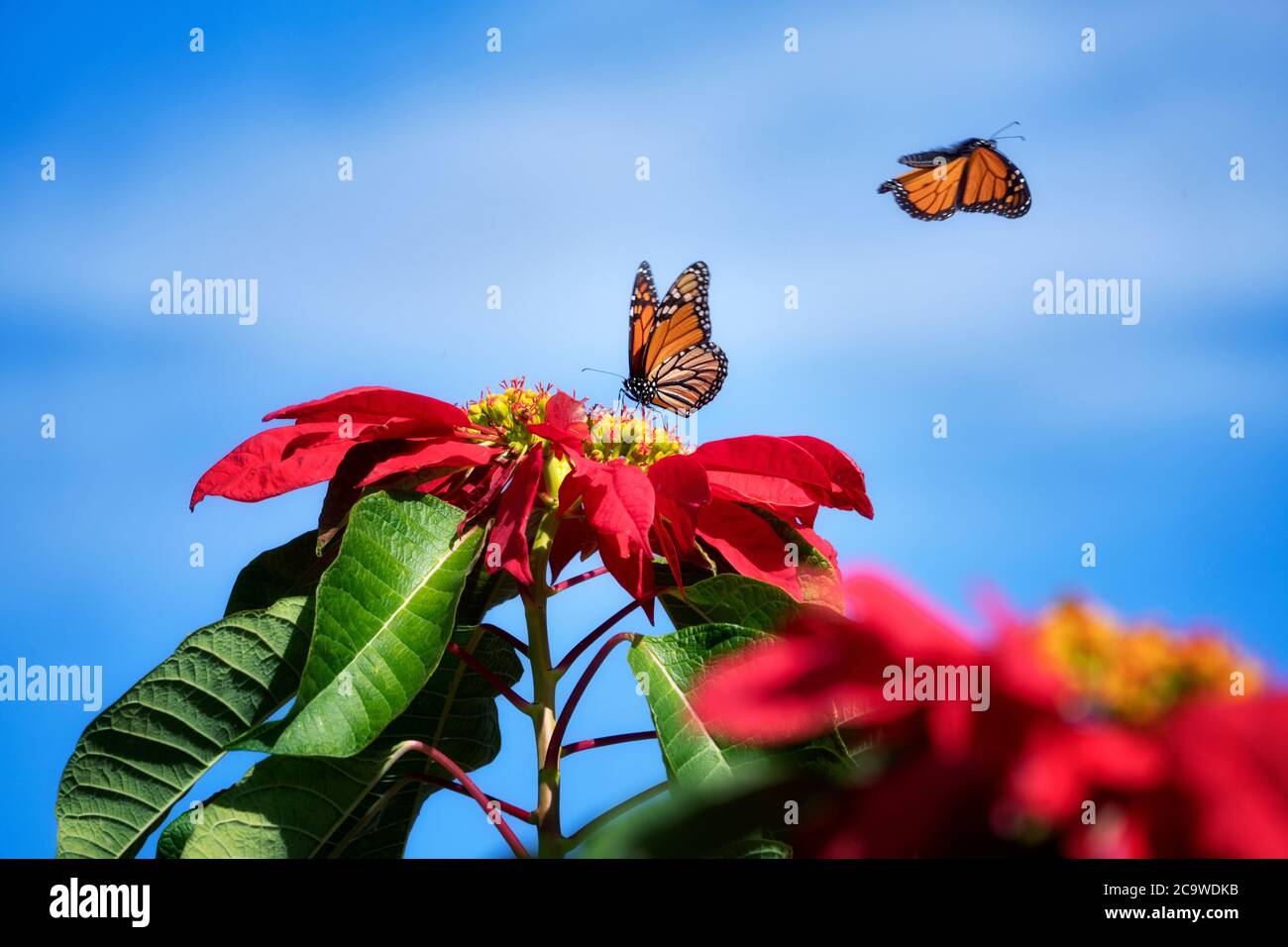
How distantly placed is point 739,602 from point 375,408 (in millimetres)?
291

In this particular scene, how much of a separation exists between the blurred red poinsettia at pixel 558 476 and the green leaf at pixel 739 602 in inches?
1.4

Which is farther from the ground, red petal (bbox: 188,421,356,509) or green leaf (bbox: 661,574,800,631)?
red petal (bbox: 188,421,356,509)

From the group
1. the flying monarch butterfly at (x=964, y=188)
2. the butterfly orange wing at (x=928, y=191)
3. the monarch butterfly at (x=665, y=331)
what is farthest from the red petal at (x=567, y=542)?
the butterfly orange wing at (x=928, y=191)

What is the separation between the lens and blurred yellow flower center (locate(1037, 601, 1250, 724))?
294 millimetres

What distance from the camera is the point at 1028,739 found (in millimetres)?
260

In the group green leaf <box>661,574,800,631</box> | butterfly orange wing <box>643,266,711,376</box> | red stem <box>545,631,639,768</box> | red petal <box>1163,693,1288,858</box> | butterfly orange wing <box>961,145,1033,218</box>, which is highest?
butterfly orange wing <box>961,145,1033,218</box>

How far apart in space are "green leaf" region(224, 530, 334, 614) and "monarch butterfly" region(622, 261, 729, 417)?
1.26m

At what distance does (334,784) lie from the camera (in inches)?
27.9

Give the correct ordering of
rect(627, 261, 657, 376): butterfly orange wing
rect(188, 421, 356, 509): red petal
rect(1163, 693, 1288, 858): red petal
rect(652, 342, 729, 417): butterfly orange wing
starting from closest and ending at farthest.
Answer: rect(1163, 693, 1288, 858): red petal < rect(188, 421, 356, 509): red petal < rect(627, 261, 657, 376): butterfly orange wing < rect(652, 342, 729, 417): butterfly orange wing

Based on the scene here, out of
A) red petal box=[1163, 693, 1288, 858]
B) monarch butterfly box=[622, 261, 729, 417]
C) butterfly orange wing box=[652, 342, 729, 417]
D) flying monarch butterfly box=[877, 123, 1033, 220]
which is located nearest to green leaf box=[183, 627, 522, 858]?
red petal box=[1163, 693, 1288, 858]

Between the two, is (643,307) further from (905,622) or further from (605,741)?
(905,622)

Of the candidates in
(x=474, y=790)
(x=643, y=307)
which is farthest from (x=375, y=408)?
(x=643, y=307)

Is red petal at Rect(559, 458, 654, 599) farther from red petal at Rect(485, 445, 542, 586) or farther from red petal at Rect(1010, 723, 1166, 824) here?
red petal at Rect(1010, 723, 1166, 824)
